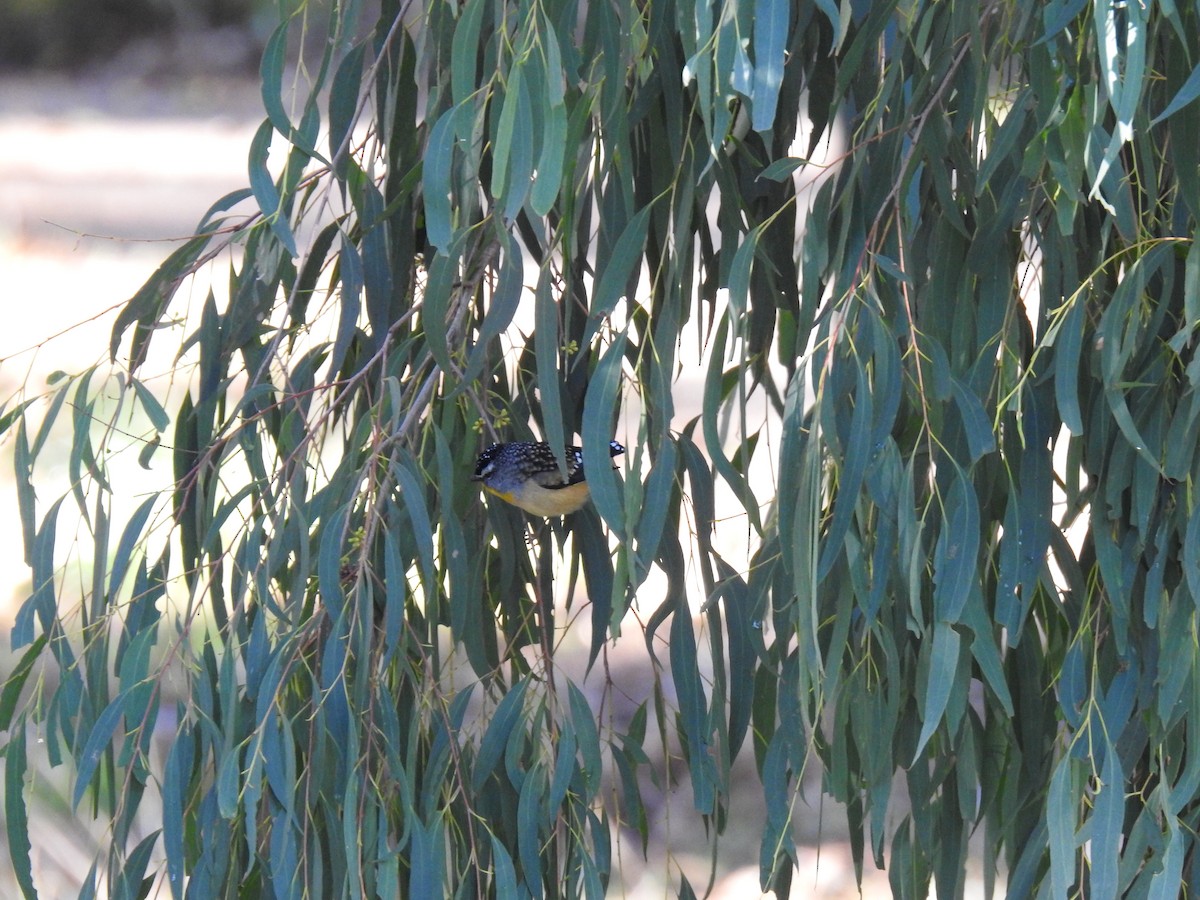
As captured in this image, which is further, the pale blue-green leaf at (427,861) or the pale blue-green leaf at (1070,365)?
the pale blue-green leaf at (427,861)

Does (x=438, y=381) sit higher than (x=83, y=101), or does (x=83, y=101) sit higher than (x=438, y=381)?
(x=83, y=101)

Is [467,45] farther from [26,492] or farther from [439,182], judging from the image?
[26,492]

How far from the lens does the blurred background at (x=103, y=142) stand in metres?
3.13

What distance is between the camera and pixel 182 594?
2.71 meters

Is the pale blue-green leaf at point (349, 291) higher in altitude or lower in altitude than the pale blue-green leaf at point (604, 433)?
higher

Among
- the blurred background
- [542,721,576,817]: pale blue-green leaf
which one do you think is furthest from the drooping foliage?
the blurred background

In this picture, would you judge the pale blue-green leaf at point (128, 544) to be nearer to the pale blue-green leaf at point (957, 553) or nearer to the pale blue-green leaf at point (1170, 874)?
the pale blue-green leaf at point (957, 553)

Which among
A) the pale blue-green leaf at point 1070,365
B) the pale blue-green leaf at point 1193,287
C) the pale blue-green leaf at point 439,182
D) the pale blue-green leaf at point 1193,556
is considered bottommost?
the pale blue-green leaf at point 1193,556

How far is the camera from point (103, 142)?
3.35 m

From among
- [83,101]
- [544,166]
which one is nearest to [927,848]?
[544,166]

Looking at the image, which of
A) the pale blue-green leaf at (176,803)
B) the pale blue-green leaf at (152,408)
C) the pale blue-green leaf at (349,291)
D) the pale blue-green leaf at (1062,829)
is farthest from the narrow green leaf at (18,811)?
the pale blue-green leaf at (1062,829)

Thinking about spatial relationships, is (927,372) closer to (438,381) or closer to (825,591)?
(825,591)

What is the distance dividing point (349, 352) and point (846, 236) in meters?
0.49

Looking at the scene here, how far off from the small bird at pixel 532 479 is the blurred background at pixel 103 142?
7.08 feet
